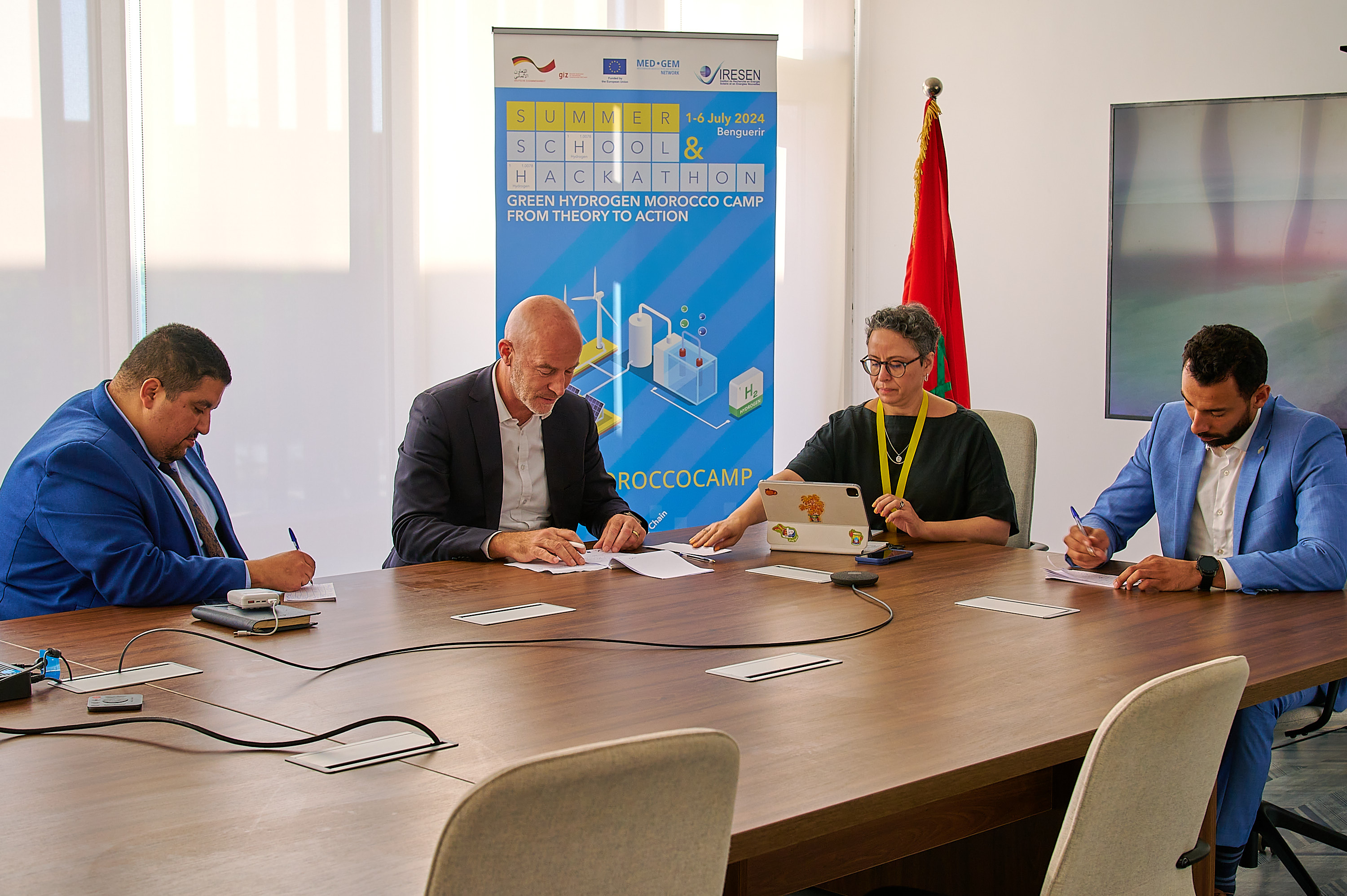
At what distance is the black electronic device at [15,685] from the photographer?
6.03 feet

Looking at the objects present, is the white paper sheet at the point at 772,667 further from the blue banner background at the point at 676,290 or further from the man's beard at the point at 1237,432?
the blue banner background at the point at 676,290

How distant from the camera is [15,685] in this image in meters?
1.85

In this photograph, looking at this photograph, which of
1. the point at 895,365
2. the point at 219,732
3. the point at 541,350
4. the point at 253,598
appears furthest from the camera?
the point at 895,365

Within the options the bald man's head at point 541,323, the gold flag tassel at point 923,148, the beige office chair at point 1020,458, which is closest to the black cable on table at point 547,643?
the bald man's head at point 541,323

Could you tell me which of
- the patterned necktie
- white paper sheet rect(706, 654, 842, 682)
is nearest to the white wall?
white paper sheet rect(706, 654, 842, 682)

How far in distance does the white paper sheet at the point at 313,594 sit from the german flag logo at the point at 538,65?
2.77 metres

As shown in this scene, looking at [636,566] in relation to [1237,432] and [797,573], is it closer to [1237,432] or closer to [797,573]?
[797,573]

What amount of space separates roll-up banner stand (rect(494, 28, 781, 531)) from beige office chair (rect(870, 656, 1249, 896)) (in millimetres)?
3470

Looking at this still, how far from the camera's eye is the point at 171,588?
251 centimetres

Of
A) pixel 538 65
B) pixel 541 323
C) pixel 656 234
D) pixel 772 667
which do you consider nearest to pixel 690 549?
pixel 541 323

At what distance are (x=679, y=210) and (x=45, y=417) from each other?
102 inches

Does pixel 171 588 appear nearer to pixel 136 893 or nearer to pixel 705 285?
pixel 136 893

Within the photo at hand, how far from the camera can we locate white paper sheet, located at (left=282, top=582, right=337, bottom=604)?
2615 mm

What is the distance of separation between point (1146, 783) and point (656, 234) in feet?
12.3
